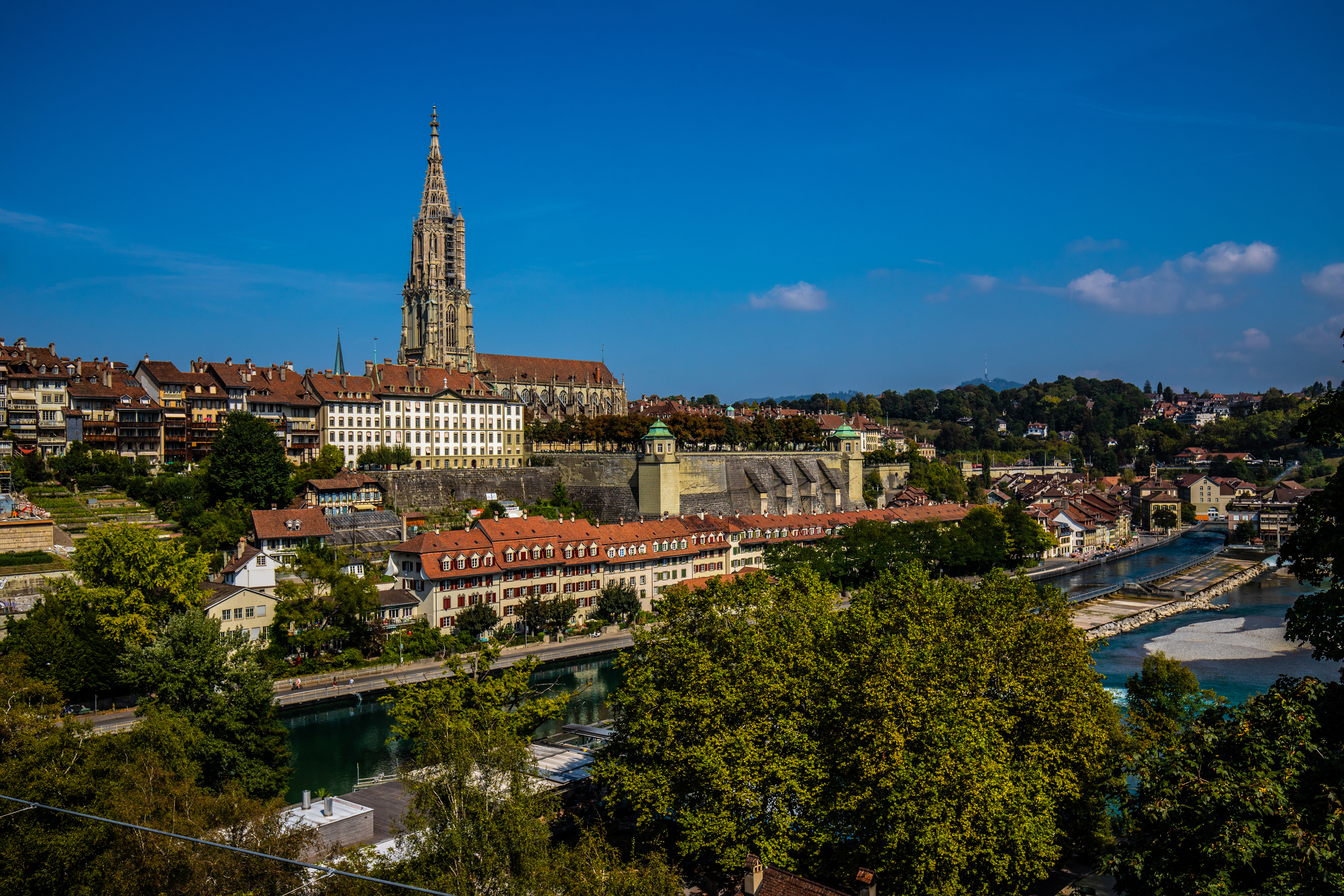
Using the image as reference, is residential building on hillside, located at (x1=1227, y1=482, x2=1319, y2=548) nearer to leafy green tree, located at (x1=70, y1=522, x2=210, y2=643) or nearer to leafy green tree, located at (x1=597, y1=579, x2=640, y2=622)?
leafy green tree, located at (x1=597, y1=579, x2=640, y2=622)

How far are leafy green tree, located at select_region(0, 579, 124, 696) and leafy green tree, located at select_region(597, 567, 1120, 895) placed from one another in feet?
62.4

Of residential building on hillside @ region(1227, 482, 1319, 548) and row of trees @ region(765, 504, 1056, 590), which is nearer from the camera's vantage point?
row of trees @ region(765, 504, 1056, 590)

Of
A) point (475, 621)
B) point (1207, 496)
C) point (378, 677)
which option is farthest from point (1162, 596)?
point (1207, 496)

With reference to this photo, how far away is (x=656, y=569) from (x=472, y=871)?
3686 cm

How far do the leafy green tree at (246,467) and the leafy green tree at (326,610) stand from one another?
10469 mm

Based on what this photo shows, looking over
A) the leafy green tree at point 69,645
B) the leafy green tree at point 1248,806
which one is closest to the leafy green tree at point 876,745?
→ the leafy green tree at point 1248,806

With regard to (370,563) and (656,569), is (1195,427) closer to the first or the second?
(656,569)

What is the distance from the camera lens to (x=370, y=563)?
44562mm

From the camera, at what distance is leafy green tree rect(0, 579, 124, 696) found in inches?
1160

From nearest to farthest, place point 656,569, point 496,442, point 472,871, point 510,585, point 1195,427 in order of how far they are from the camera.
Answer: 1. point 472,871
2. point 510,585
3. point 656,569
4. point 496,442
5. point 1195,427

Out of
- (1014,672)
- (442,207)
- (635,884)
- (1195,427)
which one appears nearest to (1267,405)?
(1195,427)

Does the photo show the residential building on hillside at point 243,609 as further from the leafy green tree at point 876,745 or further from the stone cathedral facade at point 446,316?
the stone cathedral facade at point 446,316

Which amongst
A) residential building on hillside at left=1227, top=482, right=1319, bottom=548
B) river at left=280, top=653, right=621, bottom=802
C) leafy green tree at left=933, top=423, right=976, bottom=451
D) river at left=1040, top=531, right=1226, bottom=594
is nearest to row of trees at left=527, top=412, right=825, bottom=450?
river at left=1040, top=531, right=1226, bottom=594

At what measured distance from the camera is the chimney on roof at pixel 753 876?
1505 cm
